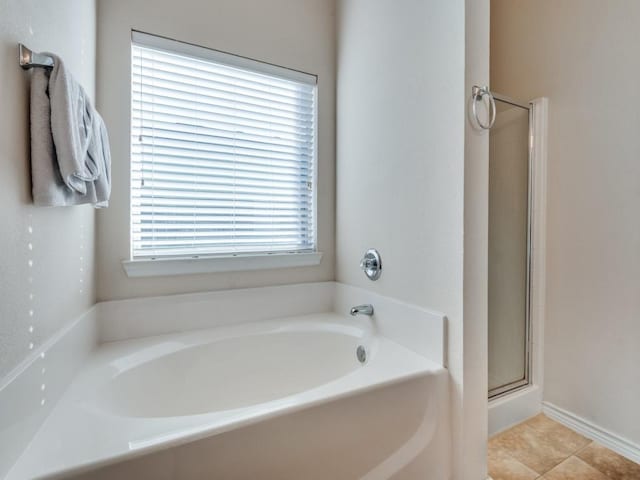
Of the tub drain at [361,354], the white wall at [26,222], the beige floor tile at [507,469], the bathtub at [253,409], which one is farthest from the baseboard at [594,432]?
the white wall at [26,222]

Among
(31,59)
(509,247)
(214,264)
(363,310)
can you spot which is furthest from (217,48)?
(509,247)

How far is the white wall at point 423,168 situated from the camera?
1233 mm

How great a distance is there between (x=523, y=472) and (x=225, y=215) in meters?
1.93

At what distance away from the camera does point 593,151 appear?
166 centimetres

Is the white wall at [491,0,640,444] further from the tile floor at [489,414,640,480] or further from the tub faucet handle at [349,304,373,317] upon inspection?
the tub faucet handle at [349,304,373,317]

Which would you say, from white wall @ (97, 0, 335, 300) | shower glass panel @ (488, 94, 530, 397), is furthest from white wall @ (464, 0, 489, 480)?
white wall @ (97, 0, 335, 300)

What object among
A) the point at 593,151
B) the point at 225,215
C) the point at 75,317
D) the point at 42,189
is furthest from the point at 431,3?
the point at 75,317

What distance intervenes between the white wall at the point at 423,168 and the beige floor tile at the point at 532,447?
13.7 inches

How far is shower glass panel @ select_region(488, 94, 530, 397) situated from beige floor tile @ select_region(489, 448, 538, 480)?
0.32m

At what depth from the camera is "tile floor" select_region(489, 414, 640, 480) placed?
141 cm

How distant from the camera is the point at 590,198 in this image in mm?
1675

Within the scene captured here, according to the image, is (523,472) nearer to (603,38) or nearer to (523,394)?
(523,394)

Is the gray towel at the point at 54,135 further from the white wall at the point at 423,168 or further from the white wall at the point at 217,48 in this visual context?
the white wall at the point at 423,168

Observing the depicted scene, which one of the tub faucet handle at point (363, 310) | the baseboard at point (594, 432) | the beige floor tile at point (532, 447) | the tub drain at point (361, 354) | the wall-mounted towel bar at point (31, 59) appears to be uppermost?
the wall-mounted towel bar at point (31, 59)
